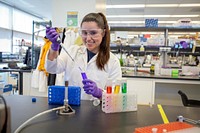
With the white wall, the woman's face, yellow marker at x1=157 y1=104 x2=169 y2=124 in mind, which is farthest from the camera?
the white wall

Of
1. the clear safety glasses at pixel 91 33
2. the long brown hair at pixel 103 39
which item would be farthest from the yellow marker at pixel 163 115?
the clear safety glasses at pixel 91 33

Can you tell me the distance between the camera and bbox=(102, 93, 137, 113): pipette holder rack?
0.97 metres

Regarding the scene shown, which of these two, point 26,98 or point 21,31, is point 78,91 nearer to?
point 26,98

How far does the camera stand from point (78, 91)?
41.9 inches

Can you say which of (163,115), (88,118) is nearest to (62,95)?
(88,118)

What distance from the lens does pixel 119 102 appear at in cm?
98

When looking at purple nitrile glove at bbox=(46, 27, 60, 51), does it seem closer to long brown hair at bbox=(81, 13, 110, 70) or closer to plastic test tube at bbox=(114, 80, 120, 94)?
long brown hair at bbox=(81, 13, 110, 70)

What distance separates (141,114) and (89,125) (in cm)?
30

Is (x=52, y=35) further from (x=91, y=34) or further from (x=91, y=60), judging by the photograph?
(x=91, y=60)

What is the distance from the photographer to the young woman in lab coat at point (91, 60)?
1.30 m

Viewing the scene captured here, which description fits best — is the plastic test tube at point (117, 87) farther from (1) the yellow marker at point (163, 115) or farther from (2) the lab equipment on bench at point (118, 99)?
(1) the yellow marker at point (163, 115)

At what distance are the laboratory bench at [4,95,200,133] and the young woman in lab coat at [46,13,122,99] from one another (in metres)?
0.27

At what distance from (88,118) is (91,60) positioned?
59 centimetres

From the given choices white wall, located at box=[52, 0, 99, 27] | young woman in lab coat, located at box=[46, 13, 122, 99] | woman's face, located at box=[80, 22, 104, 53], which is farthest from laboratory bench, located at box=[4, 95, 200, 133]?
white wall, located at box=[52, 0, 99, 27]
